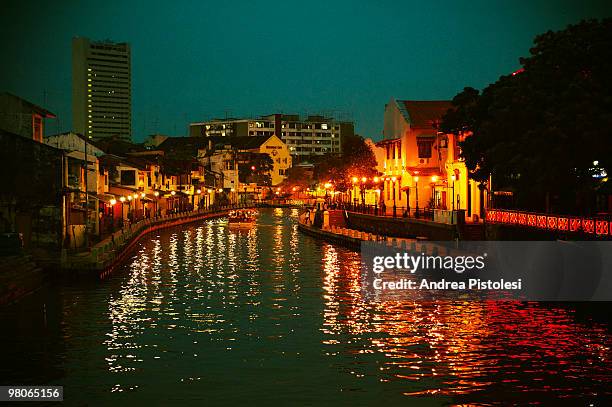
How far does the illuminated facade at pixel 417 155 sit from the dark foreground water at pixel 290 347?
1428 inches

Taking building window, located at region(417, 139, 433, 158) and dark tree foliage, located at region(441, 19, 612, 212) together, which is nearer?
dark tree foliage, located at region(441, 19, 612, 212)

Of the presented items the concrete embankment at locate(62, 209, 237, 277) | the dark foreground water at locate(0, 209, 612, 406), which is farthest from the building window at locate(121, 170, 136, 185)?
the dark foreground water at locate(0, 209, 612, 406)

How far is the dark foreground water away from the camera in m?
22.4

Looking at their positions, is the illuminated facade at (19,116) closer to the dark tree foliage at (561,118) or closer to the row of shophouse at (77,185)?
the row of shophouse at (77,185)

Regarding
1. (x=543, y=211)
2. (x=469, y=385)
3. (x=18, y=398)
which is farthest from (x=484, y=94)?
(x=18, y=398)

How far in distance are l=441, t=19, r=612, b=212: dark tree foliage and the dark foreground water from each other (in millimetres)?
6943

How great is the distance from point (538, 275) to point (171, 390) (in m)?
24.2

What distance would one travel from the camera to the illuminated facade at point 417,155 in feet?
259

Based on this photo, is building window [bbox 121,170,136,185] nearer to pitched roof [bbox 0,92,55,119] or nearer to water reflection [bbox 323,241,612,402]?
pitched roof [bbox 0,92,55,119]

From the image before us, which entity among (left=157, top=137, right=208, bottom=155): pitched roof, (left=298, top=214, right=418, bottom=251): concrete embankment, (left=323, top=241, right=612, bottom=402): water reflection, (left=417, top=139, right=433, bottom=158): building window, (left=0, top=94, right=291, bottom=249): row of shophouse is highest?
(left=157, top=137, right=208, bottom=155): pitched roof

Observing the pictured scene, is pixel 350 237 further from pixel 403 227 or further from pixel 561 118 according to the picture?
pixel 561 118

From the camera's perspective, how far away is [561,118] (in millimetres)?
37438

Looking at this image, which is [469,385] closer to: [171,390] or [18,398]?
[171,390]

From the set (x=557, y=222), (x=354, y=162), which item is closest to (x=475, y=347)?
(x=557, y=222)
